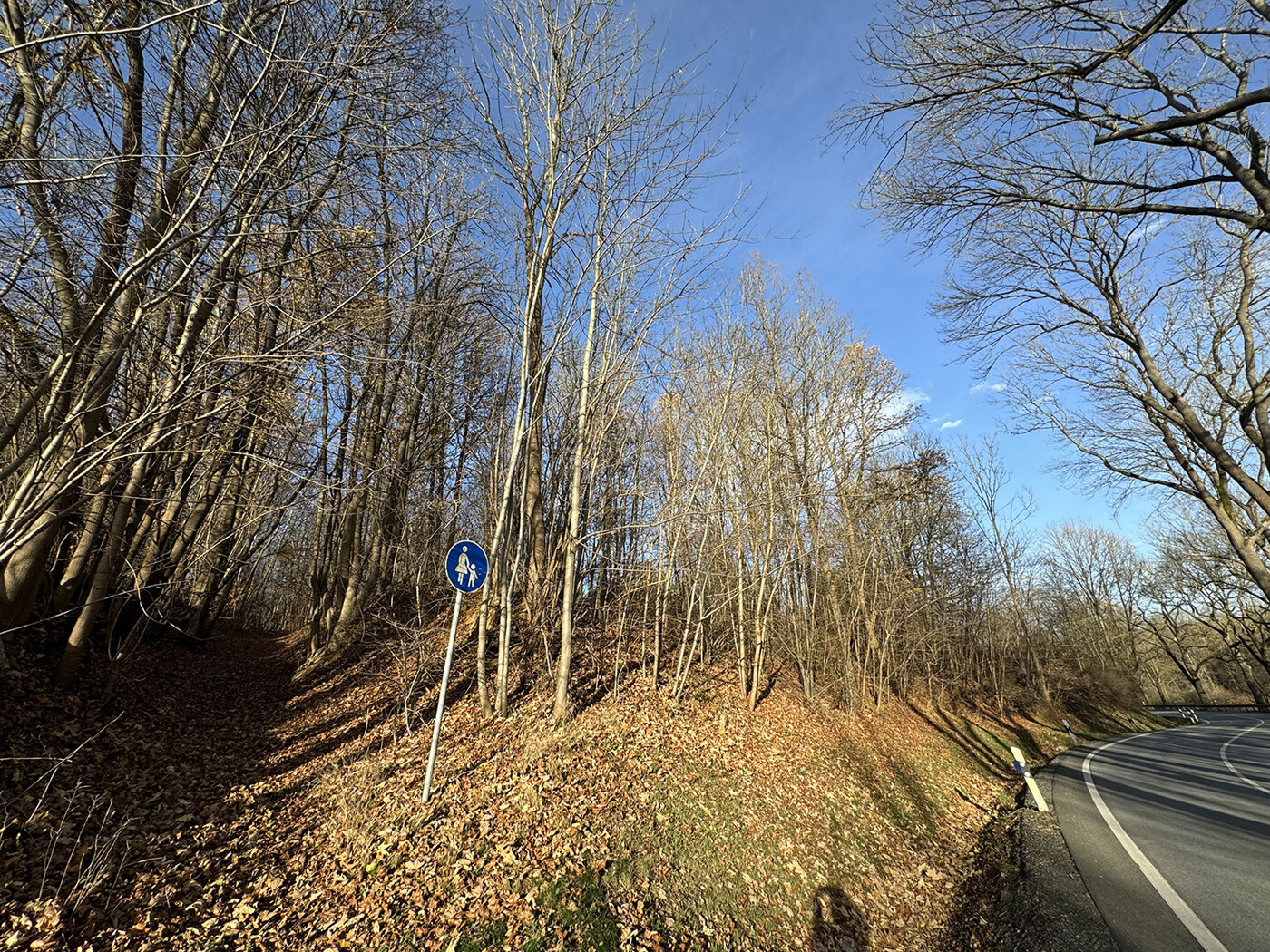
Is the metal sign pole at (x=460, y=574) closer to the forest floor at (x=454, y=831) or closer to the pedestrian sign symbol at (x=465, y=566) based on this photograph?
the pedestrian sign symbol at (x=465, y=566)

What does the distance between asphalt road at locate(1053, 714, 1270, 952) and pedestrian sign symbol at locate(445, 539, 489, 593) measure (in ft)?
21.9

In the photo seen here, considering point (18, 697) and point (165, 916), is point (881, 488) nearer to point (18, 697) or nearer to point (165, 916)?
point (165, 916)

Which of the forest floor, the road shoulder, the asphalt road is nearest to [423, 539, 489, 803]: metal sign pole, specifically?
the forest floor

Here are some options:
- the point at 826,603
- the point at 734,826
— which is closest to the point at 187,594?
the point at 734,826

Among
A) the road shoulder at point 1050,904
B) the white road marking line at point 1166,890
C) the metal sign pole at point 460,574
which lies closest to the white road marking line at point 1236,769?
the white road marking line at point 1166,890

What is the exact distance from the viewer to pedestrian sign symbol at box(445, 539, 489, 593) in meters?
5.48

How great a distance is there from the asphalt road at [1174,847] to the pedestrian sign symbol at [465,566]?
667 centimetres

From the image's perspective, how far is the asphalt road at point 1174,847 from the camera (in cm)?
435

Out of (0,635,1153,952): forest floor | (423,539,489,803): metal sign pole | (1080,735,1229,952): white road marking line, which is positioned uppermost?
(423,539,489,803): metal sign pole

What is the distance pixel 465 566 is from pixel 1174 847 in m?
9.34

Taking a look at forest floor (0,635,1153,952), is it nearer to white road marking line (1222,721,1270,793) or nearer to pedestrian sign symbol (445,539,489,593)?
pedestrian sign symbol (445,539,489,593)

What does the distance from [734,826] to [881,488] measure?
1243 centimetres

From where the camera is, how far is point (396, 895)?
401cm

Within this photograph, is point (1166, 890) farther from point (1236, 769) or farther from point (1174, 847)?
point (1236, 769)
